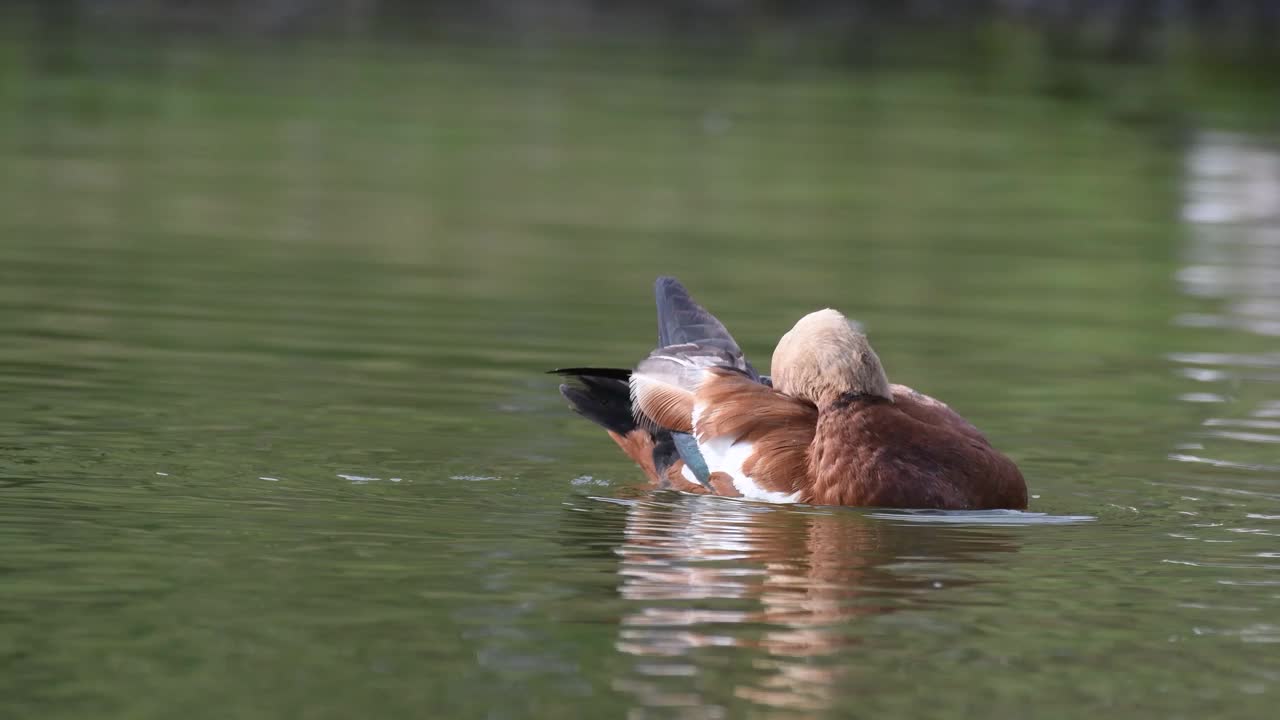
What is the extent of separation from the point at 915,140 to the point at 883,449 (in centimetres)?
1905

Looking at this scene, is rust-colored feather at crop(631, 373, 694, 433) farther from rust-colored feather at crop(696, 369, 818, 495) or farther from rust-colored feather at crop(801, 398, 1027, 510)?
rust-colored feather at crop(801, 398, 1027, 510)

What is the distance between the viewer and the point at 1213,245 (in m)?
18.4

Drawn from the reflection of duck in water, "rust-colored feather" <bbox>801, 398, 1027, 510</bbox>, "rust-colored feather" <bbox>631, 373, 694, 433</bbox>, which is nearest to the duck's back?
"rust-colored feather" <bbox>801, 398, 1027, 510</bbox>

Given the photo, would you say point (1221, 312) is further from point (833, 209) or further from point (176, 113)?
point (176, 113)

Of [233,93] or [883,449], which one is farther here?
[233,93]

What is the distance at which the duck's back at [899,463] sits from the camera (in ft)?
26.1

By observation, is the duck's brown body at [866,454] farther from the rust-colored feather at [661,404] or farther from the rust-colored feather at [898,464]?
the rust-colored feather at [661,404]

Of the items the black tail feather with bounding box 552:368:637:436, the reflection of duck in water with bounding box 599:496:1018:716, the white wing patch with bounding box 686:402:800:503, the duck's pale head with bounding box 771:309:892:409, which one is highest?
the duck's pale head with bounding box 771:309:892:409

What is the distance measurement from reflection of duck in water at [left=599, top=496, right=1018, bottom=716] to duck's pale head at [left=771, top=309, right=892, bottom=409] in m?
0.42

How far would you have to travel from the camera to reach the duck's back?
7.95 metres

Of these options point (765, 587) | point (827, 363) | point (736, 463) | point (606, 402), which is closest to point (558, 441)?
point (606, 402)

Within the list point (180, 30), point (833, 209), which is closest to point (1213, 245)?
point (833, 209)

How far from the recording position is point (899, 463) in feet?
26.2

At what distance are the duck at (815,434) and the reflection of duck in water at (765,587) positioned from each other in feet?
0.35
